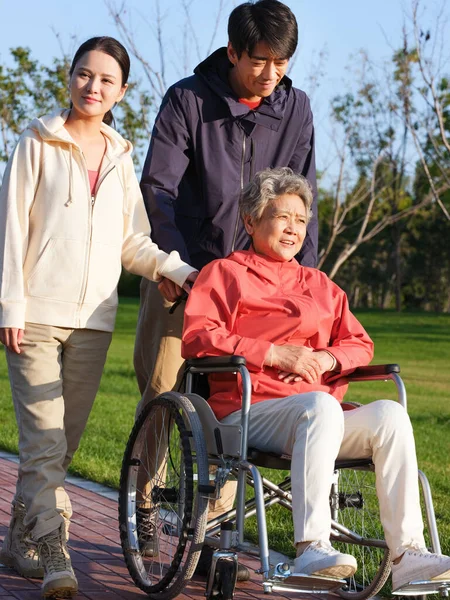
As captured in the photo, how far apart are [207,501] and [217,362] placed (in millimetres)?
435

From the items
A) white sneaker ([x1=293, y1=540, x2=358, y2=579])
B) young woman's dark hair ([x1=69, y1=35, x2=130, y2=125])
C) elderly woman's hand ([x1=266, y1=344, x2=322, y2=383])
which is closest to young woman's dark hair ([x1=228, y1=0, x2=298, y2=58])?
young woman's dark hair ([x1=69, y1=35, x2=130, y2=125])

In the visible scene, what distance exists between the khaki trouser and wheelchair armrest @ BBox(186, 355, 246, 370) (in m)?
0.53

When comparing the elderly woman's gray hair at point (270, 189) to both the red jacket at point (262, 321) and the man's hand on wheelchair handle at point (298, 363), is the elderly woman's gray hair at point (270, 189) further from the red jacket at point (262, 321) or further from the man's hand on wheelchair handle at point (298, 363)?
the man's hand on wheelchair handle at point (298, 363)

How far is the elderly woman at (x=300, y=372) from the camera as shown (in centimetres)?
300

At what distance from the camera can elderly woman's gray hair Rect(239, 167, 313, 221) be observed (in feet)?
12.0

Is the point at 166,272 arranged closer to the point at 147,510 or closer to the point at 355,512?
the point at 147,510

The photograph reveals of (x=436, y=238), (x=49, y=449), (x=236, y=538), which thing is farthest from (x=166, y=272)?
(x=436, y=238)

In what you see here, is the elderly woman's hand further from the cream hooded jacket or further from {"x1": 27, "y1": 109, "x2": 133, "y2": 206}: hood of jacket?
{"x1": 27, "y1": 109, "x2": 133, "y2": 206}: hood of jacket

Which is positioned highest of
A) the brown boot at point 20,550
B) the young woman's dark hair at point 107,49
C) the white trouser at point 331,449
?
the young woman's dark hair at point 107,49

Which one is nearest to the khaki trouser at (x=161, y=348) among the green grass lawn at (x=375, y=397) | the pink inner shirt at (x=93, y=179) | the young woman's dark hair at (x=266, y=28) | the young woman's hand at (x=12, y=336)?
the pink inner shirt at (x=93, y=179)

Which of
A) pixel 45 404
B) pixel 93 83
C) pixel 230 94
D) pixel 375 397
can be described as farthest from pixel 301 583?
pixel 375 397

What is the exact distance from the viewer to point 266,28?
3.79 metres

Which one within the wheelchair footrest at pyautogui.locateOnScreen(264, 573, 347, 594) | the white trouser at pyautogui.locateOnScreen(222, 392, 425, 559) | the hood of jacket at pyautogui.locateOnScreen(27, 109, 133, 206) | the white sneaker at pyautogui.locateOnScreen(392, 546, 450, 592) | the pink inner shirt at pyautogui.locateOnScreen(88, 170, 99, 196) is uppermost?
the hood of jacket at pyautogui.locateOnScreen(27, 109, 133, 206)

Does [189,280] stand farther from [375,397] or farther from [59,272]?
[375,397]
